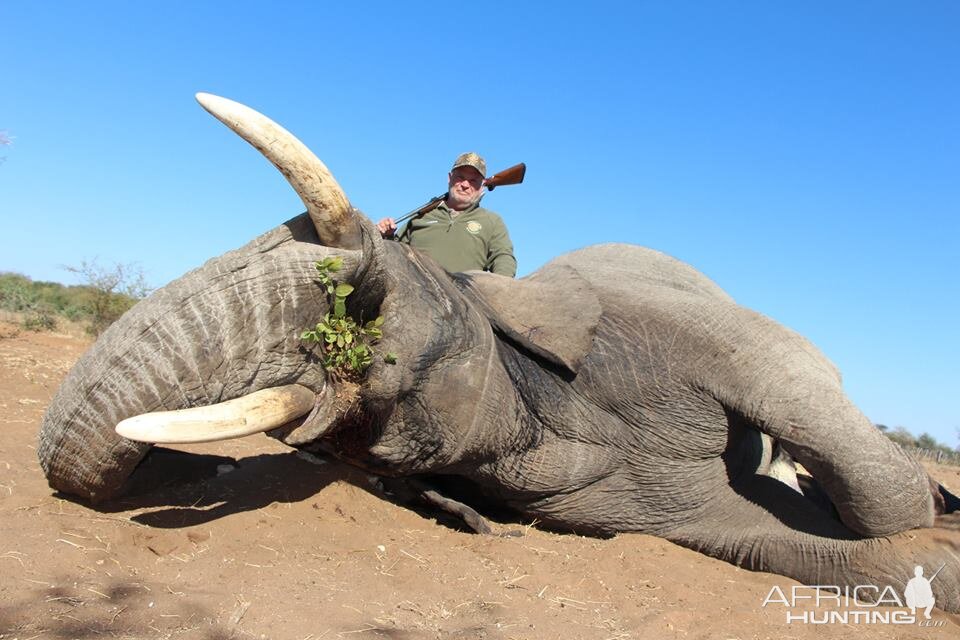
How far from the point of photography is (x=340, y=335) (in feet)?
12.8

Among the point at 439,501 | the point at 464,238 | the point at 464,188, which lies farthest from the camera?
the point at 464,188

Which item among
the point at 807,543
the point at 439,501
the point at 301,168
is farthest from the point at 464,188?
the point at 807,543

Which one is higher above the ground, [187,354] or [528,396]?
[528,396]

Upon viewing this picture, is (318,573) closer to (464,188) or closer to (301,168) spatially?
(301,168)

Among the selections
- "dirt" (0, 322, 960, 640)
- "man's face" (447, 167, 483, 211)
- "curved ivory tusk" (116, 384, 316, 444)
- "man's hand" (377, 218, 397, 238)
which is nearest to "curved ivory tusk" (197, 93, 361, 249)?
"curved ivory tusk" (116, 384, 316, 444)

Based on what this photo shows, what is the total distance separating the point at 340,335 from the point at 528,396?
1.28 m

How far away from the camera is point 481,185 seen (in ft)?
23.2

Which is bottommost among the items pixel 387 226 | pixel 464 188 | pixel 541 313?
pixel 541 313

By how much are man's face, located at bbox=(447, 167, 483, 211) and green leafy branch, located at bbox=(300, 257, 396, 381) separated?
125 inches

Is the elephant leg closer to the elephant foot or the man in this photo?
the elephant foot

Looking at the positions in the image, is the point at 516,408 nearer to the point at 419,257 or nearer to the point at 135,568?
the point at 419,257

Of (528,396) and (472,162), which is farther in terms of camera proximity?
(472,162)

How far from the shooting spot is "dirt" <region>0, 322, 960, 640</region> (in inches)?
125

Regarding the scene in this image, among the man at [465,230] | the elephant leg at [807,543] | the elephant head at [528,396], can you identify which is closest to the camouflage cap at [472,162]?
the man at [465,230]
